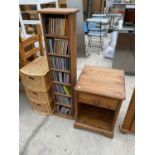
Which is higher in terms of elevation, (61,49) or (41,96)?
(61,49)

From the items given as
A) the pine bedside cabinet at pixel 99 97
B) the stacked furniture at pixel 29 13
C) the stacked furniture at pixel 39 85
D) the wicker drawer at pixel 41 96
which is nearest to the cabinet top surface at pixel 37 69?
the stacked furniture at pixel 39 85

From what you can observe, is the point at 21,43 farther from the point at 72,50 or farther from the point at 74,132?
Result: the point at 74,132

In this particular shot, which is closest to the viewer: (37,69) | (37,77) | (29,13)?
(37,77)

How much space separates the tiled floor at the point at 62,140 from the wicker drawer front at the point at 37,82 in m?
0.46

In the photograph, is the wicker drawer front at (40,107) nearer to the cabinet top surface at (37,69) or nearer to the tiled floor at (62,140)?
the tiled floor at (62,140)

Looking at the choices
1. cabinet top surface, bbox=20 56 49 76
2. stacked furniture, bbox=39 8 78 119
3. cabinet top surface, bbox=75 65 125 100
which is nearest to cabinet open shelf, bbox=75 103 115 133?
stacked furniture, bbox=39 8 78 119

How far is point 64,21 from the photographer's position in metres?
1.17

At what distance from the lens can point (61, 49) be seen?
1332mm

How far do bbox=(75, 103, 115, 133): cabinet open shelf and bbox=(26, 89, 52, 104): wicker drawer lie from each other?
46 cm

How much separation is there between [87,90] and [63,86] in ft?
1.34

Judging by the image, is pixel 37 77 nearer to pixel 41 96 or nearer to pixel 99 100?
pixel 41 96

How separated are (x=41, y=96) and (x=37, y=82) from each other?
0.74 feet

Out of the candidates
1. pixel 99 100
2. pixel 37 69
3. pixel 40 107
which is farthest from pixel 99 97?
pixel 40 107
